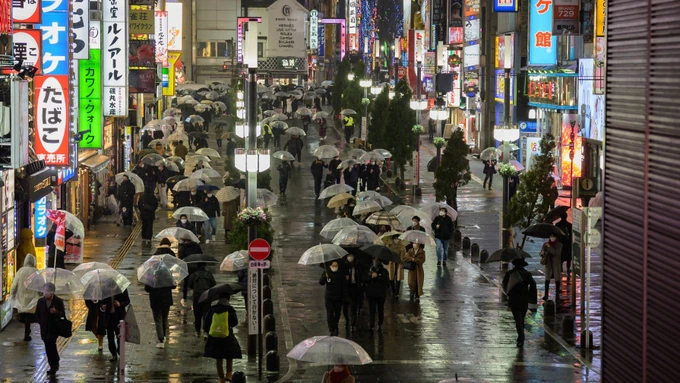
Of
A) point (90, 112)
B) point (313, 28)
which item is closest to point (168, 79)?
point (90, 112)

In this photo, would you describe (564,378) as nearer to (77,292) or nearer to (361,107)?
(77,292)

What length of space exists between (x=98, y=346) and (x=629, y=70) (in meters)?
12.6

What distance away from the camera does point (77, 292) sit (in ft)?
66.0

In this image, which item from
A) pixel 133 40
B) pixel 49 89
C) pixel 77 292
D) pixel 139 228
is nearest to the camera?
pixel 77 292

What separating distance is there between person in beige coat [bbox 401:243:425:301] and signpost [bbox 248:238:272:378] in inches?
239

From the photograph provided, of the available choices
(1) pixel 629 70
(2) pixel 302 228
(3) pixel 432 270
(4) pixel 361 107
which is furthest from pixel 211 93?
(1) pixel 629 70

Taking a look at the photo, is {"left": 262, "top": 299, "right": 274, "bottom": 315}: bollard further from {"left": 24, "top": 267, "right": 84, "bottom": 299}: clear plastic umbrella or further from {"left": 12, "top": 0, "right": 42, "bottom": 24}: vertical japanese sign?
{"left": 12, "top": 0, "right": 42, "bottom": 24}: vertical japanese sign

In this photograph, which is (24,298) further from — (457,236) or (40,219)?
(457,236)

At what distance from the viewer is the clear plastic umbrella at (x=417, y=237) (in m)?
25.5

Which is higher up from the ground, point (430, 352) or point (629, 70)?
point (629, 70)

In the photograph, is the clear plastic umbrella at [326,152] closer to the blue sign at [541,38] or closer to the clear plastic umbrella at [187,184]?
the blue sign at [541,38]

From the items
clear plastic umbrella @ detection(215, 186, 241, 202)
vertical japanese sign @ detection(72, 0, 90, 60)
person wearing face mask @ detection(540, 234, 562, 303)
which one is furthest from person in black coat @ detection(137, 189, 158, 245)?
person wearing face mask @ detection(540, 234, 562, 303)

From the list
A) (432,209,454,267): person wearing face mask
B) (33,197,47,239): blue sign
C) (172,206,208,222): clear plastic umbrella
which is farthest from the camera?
(172,206,208,222): clear plastic umbrella

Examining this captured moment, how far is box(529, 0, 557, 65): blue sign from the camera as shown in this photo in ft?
161
